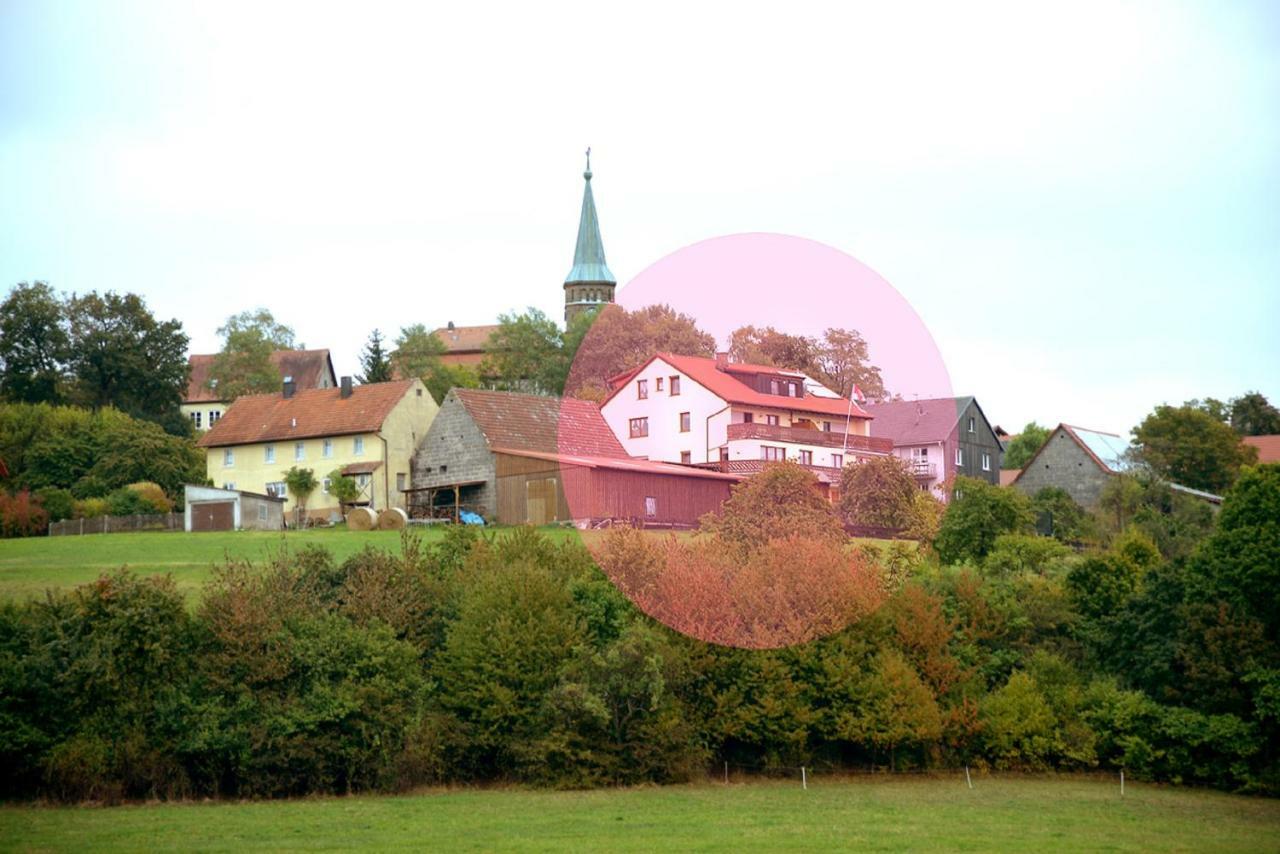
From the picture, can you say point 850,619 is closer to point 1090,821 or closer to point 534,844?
point 1090,821

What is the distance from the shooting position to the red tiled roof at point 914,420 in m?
33.9

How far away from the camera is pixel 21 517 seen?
55.7m

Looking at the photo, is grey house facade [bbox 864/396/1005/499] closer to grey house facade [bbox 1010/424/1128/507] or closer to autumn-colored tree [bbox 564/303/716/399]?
autumn-colored tree [bbox 564/303/716/399]

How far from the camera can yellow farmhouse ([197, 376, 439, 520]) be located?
62.2 m

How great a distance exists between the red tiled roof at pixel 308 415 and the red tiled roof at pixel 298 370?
35213mm

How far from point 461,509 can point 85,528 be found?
13.3m

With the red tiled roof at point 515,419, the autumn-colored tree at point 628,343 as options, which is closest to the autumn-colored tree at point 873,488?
the autumn-colored tree at point 628,343

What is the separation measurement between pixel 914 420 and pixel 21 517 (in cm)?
3399

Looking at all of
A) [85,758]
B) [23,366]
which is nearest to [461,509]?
[85,758]

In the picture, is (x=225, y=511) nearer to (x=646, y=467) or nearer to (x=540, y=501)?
(x=540, y=501)

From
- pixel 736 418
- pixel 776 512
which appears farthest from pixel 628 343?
pixel 776 512

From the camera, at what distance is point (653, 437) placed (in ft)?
120

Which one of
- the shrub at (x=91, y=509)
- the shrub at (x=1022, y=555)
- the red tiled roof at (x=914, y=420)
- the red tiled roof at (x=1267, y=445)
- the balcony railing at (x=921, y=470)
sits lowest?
the shrub at (x=1022, y=555)

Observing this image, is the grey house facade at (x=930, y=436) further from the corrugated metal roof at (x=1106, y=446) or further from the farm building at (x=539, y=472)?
the corrugated metal roof at (x=1106, y=446)
